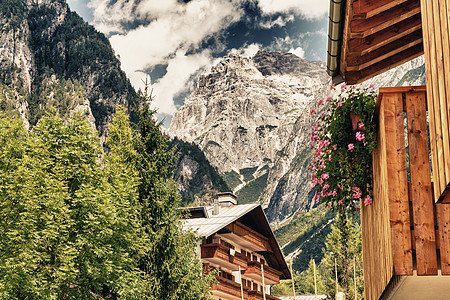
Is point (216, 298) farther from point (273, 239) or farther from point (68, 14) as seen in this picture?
point (68, 14)

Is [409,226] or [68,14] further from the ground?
[68,14]

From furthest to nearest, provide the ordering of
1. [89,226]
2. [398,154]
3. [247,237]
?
[247,237] → [89,226] → [398,154]

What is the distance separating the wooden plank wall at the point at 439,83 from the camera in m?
4.50

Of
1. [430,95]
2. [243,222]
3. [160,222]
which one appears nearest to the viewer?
[430,95]

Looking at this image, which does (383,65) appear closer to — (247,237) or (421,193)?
(421,193)

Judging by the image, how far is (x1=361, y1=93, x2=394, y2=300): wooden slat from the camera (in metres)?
7.80

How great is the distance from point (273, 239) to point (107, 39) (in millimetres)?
144404

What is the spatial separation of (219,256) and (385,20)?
887 inches

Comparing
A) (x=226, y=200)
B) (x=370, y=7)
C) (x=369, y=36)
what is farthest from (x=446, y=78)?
(x=226, y=200)

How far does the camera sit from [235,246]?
33812 millimetres

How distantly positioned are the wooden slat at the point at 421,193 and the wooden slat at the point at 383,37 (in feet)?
3.67

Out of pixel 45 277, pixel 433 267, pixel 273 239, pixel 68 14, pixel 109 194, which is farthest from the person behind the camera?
pixel 68 14

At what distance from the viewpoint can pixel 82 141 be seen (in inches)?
841

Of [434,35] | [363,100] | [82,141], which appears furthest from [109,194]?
[434,35]
